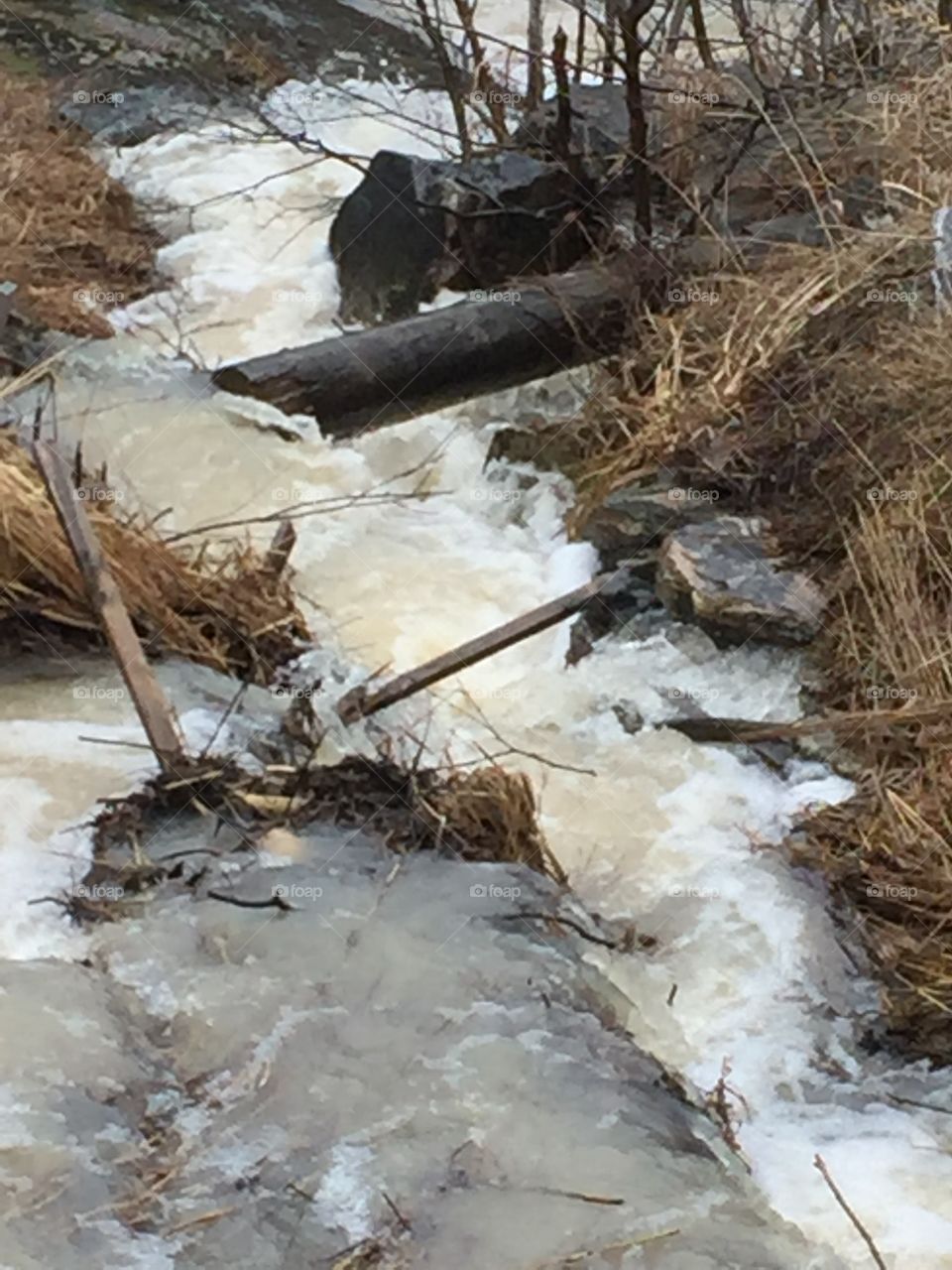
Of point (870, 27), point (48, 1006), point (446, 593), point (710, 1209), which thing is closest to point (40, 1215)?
point (48, 1006)

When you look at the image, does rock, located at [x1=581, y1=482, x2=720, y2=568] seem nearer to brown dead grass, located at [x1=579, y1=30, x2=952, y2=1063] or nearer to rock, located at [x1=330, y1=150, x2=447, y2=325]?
brown dead grass, located at [x1=579, y1=30, x2=952, y2=1063]

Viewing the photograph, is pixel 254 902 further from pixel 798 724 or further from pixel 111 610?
pixel 798 724

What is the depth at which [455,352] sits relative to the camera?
18.0ft

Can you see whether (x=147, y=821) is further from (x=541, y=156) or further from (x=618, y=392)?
(x=541, y=156)

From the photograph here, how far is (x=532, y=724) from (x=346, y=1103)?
1.92m

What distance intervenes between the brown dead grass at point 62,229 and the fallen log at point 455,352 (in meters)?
1.27

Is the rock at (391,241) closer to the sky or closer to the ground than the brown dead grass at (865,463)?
closer to the sky

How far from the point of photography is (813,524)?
4512 millimetres

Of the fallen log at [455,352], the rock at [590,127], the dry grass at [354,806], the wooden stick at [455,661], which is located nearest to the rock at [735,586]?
the wooden stick at [455,661]

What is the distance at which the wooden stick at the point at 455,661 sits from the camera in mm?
3867

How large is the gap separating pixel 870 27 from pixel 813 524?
10.9 ft

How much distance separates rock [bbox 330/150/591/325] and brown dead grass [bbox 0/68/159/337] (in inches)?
48.6

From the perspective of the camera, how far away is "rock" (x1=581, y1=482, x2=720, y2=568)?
4746mm

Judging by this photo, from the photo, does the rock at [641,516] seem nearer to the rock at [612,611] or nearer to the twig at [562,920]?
the rock at [612,611]
